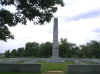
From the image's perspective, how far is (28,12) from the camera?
605 centimetres

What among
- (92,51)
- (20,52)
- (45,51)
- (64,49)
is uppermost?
(64,49)

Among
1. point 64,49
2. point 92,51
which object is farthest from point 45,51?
point 92,51

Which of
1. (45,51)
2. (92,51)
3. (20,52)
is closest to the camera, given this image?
(92,51)

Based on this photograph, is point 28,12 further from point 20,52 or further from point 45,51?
point 20,52

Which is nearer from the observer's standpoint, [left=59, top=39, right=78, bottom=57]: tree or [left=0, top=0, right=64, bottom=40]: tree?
[left=0, top=0, right=64, bottom=40]: tree

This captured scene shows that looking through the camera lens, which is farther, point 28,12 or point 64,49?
point 64,49

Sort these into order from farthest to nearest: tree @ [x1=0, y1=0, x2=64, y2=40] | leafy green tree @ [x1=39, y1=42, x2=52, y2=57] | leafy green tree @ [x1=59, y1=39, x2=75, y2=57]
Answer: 1. leafy green tree @ [x1=39, y1=42, x2=52, y2=57]
2. leafy green tree @ [x1=59, y1=39, x2=75, y2=57]
3. tree @ [x1=0, y1=0, x2=64, y2=40]

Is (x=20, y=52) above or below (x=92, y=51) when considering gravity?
below

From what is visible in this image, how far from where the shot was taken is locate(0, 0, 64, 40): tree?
19.2 ft

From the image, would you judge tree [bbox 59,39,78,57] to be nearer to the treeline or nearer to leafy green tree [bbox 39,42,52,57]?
the treeline

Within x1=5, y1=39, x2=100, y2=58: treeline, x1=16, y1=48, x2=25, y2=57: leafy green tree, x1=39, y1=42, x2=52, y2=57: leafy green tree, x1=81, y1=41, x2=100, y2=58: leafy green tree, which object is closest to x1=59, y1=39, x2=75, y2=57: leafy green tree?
x1=5, y1=39, x2=100, y2=58: treeline

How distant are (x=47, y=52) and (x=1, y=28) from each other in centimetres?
5445

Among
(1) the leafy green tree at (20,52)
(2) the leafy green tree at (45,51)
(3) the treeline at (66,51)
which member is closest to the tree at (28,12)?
(3) the treeline at (66,51)

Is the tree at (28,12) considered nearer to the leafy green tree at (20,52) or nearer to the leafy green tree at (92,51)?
the leafy green tree at (92,51)
